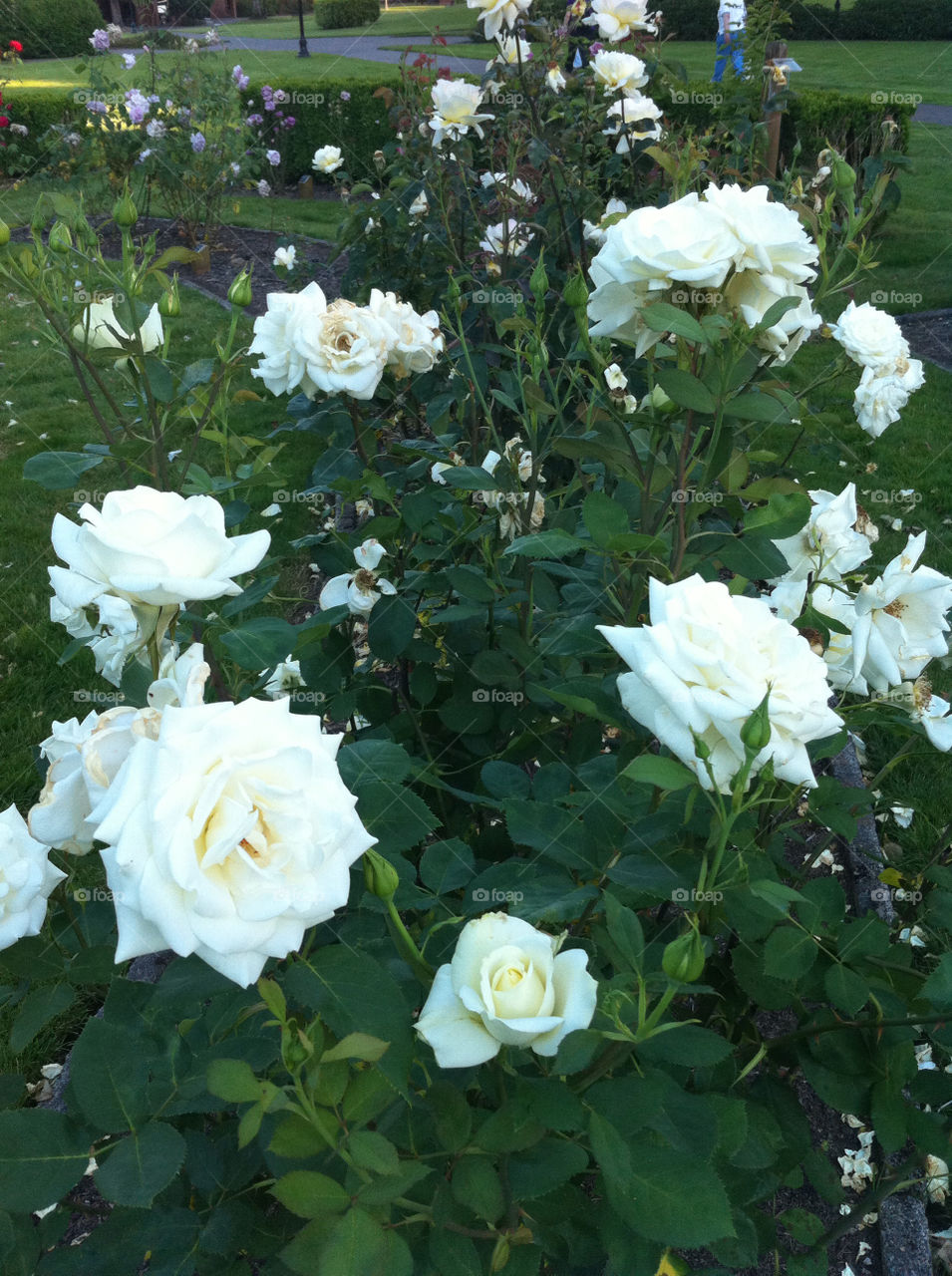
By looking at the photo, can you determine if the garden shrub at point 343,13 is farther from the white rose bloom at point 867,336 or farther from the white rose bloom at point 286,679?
the white rose bloom at point 286,679

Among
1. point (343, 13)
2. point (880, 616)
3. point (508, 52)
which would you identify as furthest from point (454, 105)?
point (343, 13)

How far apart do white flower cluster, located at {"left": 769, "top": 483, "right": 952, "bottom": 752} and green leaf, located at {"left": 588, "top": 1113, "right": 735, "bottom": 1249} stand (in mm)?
570

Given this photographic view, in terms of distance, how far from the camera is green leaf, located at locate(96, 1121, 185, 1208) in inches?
31.5

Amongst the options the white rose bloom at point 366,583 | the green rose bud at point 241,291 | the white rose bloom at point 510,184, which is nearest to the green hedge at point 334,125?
the white rose bloom at point 510,184

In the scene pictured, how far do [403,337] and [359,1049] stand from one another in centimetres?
114

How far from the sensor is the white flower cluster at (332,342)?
1.46 metres

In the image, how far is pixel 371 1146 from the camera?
2.52ft

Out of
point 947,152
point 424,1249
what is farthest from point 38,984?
point 947,152

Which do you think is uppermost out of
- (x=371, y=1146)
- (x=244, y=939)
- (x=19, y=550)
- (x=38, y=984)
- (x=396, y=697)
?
(x=244, y=939)

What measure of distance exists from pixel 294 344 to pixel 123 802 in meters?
0.97

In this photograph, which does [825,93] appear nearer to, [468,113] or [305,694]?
[468,113]

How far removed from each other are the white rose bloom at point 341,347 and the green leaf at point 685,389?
572mm

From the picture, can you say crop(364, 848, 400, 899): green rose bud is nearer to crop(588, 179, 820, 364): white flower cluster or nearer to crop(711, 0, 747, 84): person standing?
crop(588, 179, 820, 364): white flower cluster

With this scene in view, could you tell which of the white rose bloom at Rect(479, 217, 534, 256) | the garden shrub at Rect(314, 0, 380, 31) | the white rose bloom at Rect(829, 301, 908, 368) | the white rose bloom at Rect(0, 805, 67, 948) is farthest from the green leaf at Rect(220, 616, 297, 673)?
the garden shrub at Rect(314, 0, 380, 31)
